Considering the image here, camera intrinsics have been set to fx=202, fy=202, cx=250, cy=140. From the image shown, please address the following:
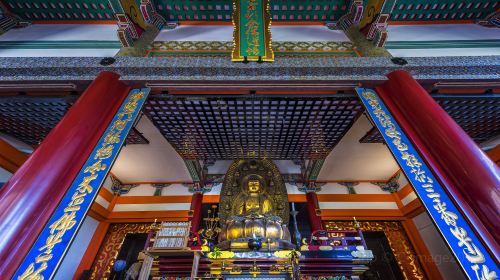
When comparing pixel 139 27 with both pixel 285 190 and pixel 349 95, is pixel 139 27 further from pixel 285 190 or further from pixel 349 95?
pixel 285 190

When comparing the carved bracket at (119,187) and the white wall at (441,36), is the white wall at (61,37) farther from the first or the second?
the white wall at (441,36)

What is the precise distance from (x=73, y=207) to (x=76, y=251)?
479 cm

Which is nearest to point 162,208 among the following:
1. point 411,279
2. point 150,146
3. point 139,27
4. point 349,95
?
point 150,146

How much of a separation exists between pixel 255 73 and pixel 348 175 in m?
5.37

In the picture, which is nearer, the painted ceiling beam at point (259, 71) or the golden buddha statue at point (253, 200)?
the painted ceiling beam at point (259, 71)

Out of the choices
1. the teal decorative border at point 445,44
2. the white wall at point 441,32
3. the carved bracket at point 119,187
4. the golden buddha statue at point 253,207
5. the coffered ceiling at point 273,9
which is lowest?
the golden buddha statue at point 253,207

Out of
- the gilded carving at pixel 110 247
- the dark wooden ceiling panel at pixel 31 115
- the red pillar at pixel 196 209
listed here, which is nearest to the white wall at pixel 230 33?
the dark wooden ceiling panel at pixel 31 115

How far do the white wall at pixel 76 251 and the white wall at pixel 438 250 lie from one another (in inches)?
329

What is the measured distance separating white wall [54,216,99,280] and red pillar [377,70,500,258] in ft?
21.0

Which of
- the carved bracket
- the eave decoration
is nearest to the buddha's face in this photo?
the eave decoration

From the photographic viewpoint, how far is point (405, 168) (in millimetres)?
2143

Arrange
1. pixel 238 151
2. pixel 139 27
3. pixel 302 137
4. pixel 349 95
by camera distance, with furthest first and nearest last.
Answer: pixel 238 151
pixel 302 137
pixel 139 27
pixel 349 95

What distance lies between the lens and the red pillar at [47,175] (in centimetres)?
145

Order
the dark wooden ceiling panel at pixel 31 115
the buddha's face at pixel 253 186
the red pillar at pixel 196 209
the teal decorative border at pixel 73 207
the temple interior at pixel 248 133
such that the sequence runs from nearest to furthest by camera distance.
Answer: the teal decorative border at pixel 73 207
the temple interior at pixel 248 133
the dark wooden ceiling panel at pixel 31 115
the red pillar at pixel 196 209
the buddha's face at pixel 253 186
